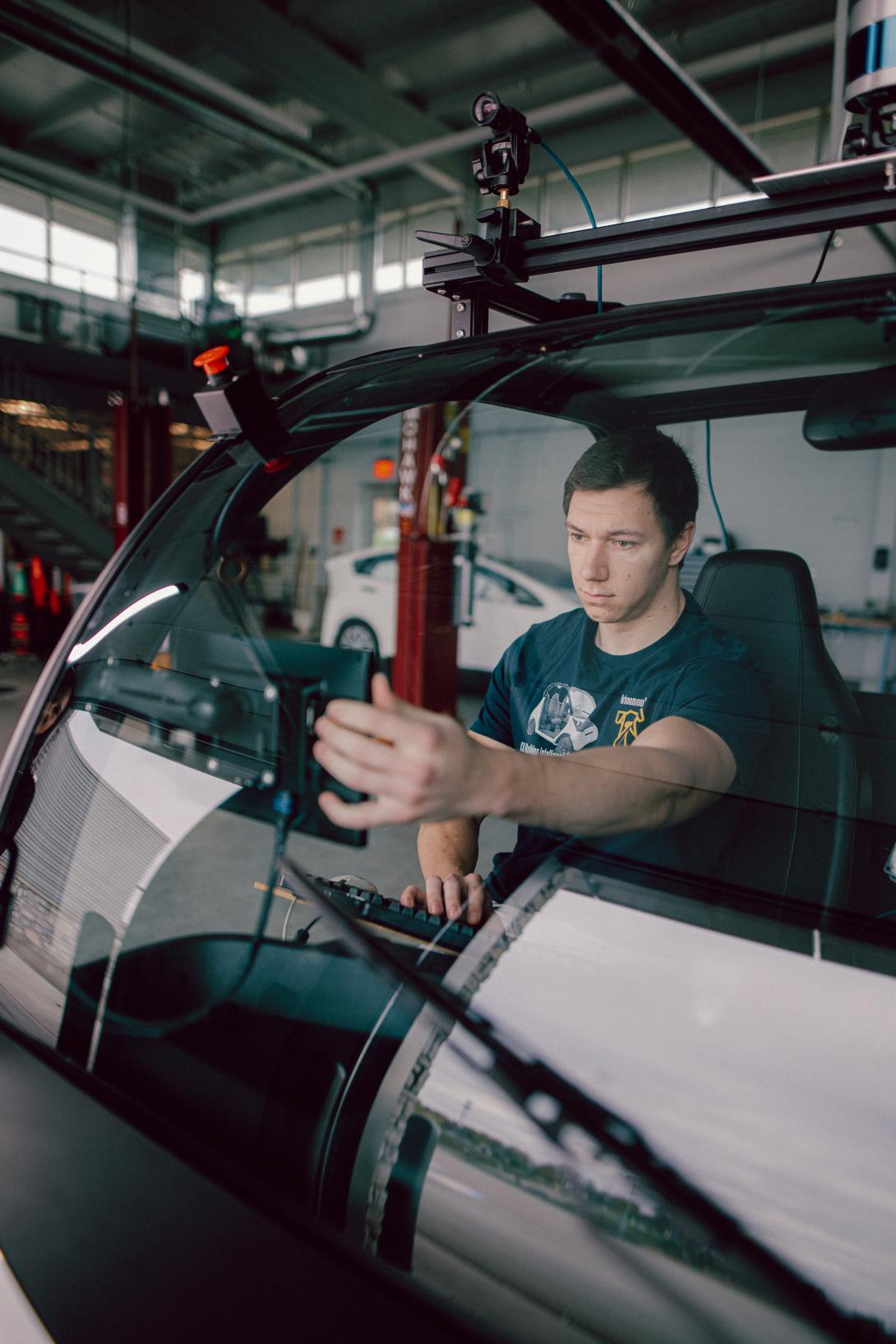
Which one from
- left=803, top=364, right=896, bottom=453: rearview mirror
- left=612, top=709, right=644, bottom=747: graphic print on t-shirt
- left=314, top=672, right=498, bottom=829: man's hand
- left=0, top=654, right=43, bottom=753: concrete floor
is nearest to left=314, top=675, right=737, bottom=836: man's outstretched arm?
left=314, top=672, right=498, bottom=829: man's hand

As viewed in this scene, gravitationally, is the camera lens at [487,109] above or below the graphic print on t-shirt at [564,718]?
above

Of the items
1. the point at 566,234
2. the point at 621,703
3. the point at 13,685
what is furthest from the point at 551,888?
the point at 13,685

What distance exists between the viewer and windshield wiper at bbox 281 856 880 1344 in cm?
55

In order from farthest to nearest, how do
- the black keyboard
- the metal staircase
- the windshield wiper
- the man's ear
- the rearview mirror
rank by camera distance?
the metal staircase < the man's ear < the rearview mirror < the black keyboard < the windshield wiper

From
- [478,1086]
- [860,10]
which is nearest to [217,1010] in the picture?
[478,1086]

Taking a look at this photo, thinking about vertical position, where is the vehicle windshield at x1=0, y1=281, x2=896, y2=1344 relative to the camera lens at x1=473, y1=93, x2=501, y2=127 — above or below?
below

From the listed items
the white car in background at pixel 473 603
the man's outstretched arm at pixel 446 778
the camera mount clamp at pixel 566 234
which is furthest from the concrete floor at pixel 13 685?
the man's outstretched arm at pixel 446 778

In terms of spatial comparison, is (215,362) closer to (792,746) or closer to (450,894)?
(450,894)

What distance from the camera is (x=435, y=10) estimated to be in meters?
6.94

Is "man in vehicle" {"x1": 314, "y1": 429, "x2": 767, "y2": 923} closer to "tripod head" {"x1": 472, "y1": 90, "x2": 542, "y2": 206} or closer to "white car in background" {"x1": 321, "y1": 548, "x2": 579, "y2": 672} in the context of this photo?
"white car in background" {"x1": 321, "y1": 548, "x2": 579, "y2": 672}

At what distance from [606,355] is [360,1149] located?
2.96 feet

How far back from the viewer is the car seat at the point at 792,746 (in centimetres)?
99

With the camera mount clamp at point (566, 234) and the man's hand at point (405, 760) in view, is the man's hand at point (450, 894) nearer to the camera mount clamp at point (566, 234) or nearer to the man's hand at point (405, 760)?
the man's hand at point (405, 760)

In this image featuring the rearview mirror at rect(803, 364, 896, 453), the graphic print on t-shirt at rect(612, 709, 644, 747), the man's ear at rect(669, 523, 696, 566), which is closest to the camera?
the rearview mirror at rect(803, 364, 896, 453)
